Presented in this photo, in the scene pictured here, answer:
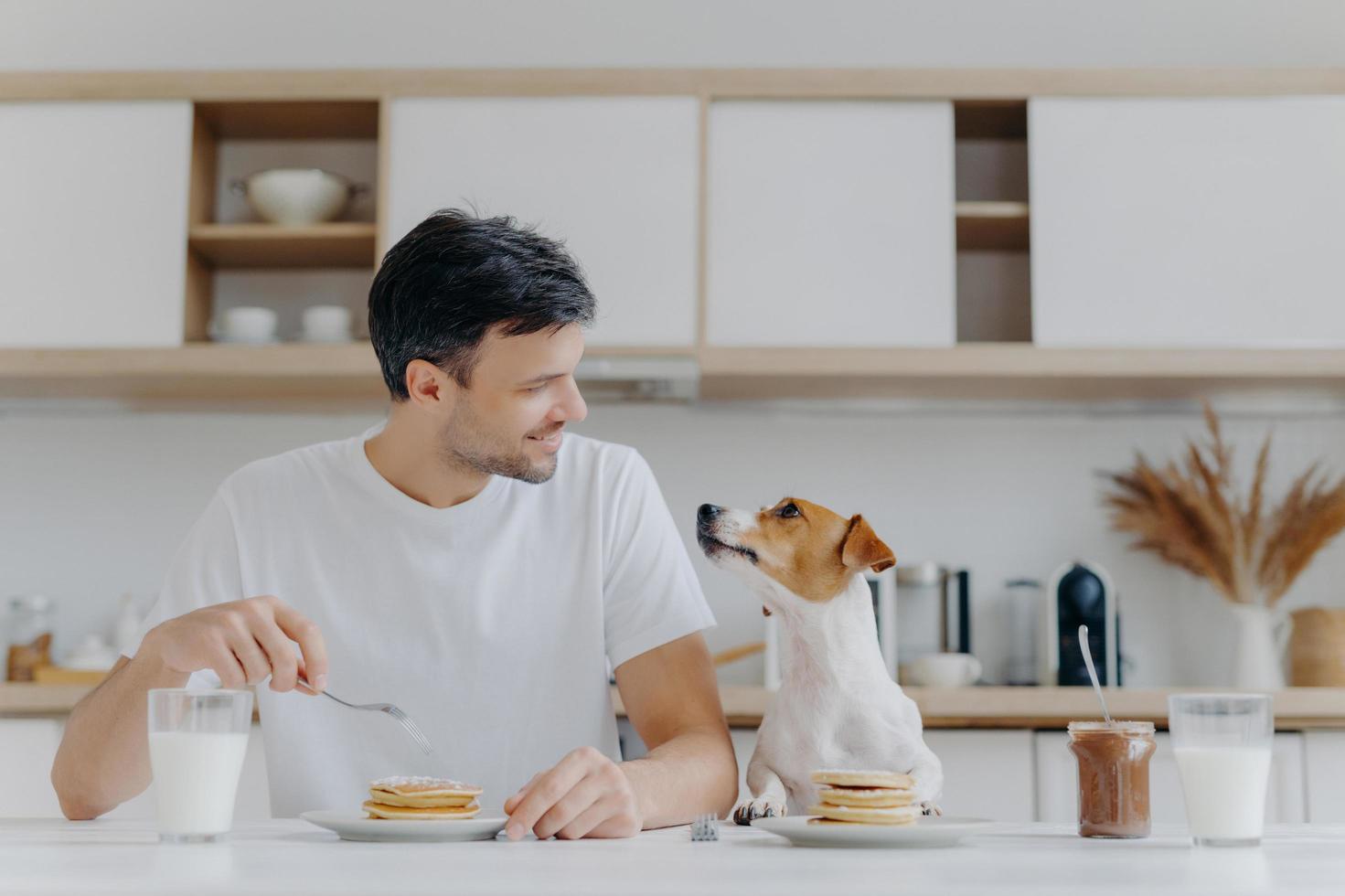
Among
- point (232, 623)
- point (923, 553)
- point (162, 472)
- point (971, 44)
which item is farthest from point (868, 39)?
point (232, 623)

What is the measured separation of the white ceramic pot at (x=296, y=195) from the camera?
2.94 meters

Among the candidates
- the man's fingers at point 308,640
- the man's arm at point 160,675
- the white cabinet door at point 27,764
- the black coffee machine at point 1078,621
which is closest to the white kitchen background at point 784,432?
the black coffee machine at point 1078,621

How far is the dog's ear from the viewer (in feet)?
3.99

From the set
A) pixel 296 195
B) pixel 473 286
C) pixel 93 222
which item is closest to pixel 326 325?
pixel 296 195

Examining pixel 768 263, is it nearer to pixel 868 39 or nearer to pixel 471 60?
pixel 868 39

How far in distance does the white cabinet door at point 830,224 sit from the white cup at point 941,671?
0.65 m

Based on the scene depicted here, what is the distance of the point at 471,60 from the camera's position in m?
3.25

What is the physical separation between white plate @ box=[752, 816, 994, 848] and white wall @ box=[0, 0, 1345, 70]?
8.50 feet

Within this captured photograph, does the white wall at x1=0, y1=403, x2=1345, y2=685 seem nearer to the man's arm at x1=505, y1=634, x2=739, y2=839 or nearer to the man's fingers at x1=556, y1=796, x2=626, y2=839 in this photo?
the man's arm at x1=505, y1=634, x2=739, y2=839

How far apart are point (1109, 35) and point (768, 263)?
110 cm

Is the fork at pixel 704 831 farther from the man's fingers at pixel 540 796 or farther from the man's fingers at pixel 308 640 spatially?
the man's fingers at pixel 308 640

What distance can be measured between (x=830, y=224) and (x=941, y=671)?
0.96m

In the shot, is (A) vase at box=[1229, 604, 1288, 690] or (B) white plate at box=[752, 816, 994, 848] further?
(A) vase at box=[1229, 604, 1288, 690]

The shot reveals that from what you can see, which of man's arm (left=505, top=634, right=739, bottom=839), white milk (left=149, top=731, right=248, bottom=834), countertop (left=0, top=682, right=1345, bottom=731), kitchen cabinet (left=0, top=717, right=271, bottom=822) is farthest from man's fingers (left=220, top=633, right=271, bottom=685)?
kitchen cabinet (left=0, top=717, right=271, bottom=822)
